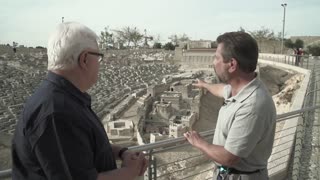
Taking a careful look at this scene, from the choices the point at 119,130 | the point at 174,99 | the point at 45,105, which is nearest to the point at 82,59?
the point at 45,105

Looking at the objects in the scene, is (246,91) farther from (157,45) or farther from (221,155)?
(157,45)

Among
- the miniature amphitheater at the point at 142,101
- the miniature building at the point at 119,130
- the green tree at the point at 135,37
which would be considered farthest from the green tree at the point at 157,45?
the miniature building at the point at 119,130

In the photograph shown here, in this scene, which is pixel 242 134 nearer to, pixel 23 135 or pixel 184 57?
pixel 23 135

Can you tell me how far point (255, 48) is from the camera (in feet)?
6.46

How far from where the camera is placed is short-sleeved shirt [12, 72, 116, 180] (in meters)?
1.31

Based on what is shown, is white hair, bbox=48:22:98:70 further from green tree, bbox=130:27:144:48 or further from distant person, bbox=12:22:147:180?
green tree, bbox=130:27:144:48

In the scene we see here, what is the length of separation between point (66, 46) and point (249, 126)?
101 cm

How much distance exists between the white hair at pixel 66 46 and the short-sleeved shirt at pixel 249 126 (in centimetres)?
89

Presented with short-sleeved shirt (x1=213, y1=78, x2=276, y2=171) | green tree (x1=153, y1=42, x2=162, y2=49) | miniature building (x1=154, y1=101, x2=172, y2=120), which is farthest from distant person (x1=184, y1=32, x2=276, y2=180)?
green tree (x1=153, y1=42, x2=162, y2=49)

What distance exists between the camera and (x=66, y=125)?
133cm

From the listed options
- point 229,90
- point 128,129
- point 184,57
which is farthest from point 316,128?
point 184,57

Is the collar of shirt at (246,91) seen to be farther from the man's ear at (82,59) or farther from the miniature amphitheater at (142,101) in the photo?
the miniature amphitheater at (142,101)

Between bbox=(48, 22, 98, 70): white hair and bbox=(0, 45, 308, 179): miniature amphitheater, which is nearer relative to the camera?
bbox=(48, 22, 98, 70): white hair

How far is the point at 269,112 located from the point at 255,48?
13.8 inches
